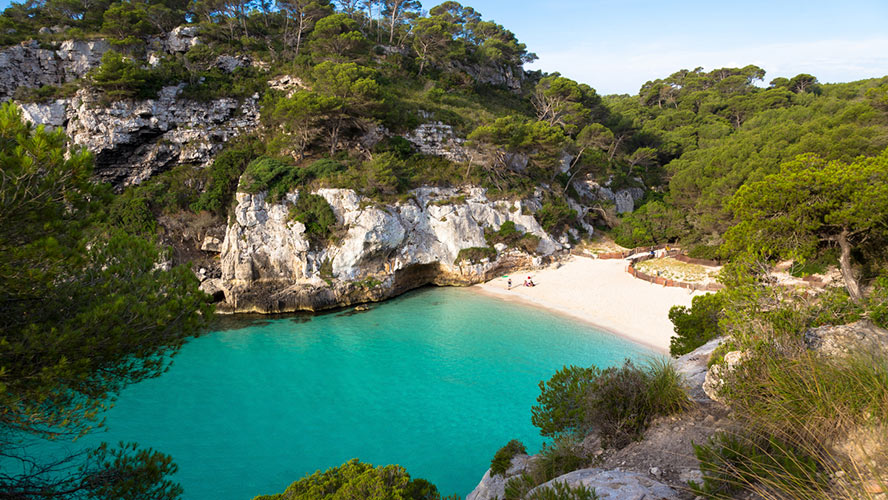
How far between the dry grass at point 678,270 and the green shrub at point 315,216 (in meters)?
19.0

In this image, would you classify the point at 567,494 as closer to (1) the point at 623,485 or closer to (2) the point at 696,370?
(1) the point at 623,485

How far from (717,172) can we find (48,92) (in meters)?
43.4

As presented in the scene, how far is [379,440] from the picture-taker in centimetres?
895

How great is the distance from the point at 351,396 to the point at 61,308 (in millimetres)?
7907

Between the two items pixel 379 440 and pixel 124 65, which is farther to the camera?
pixel 124 65

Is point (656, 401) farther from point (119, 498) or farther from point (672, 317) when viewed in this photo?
point (672, 317)

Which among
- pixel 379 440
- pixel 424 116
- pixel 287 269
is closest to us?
pixel 379 440

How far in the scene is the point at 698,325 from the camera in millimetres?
10062

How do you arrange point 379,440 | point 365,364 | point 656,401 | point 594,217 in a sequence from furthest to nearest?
point 594,217, point 365,364, point 379,440, point 656,401

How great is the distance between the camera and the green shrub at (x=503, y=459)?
205 inches

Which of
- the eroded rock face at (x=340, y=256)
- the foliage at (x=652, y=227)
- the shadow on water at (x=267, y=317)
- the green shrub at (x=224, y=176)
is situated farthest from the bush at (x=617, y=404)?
the foliage at (x=652, y=227)

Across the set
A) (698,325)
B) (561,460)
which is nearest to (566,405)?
(561,460)

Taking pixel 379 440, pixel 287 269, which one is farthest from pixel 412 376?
→ pixel 287 269

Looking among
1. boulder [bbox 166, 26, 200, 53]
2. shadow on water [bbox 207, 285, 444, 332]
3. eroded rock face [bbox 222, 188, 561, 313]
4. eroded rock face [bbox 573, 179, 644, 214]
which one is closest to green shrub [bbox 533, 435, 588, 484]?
shadow on water [bbox 207, 285, 444, 332]
